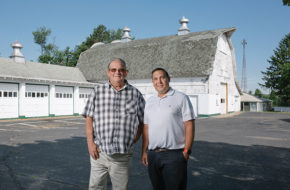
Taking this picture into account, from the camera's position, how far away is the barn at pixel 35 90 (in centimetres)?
1962

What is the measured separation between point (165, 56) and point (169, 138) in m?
24.2

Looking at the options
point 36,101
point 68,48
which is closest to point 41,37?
point 68,48

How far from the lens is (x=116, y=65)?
→ 2996 millimetres

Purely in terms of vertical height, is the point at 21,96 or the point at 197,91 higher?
the point at 197,91

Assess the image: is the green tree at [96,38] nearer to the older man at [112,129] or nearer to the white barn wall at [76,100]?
the white barn wall at [76,100]

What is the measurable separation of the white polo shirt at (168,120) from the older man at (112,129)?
200mm

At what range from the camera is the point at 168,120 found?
290 centimetres

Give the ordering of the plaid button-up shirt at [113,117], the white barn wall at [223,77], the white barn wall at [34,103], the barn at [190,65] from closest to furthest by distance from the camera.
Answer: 1. the plaid button-up shirt at [113,117]
2. the white barn wall at [34,103]
3. the barn at [190,65]
4. the white barn wall at [223,77]

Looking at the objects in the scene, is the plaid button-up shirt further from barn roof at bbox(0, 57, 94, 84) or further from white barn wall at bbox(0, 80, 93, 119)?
white barn wall at bbox(0, 80, 93, 119)

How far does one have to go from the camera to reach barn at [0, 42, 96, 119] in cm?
1962

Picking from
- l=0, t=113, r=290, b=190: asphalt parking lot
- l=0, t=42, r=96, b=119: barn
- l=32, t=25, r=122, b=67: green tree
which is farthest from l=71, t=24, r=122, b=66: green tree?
l=0, t=113, r=290, b=190: asphalt parking lot

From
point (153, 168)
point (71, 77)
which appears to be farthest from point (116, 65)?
point (71, 77)

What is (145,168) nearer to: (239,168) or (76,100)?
(239,168)

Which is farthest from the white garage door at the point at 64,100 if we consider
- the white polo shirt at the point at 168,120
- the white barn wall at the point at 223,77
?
the white polo shirt at the point at 168,120
